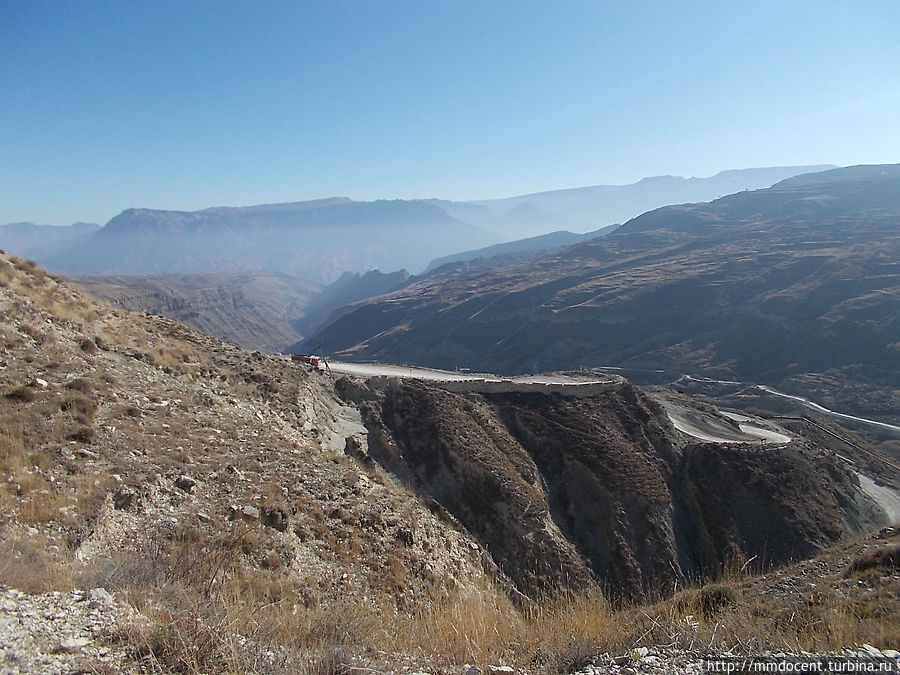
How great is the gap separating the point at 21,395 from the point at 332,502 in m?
6.66

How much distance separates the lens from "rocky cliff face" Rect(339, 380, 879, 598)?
61.5 feet

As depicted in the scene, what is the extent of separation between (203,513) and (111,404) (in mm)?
4270

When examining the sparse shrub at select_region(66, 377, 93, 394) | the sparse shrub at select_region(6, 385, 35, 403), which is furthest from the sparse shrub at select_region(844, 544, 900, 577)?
the sparse shrub at select_region(6, 385, 35, 403)

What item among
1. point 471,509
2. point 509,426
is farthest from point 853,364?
point 471,509

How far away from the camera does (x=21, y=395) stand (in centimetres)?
988

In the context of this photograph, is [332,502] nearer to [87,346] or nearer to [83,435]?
[83,435]

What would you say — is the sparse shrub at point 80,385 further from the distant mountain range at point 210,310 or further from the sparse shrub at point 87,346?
the distant mountain range at point 210,310

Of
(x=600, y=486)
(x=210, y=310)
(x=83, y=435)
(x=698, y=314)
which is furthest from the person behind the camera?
(x=210, y=310)

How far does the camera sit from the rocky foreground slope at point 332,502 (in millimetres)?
5016

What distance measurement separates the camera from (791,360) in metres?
82.4

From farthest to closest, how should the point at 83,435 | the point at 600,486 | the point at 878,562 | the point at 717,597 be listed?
the point at 600,486
the point at 878,562
the point at 83,435
the point at 717,597

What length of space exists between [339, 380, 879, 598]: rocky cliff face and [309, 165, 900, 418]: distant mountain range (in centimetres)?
5556

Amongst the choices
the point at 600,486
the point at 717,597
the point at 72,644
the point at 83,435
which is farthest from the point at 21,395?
the point at 600,486

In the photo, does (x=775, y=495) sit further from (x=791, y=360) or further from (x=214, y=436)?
(x=791, y=360)
